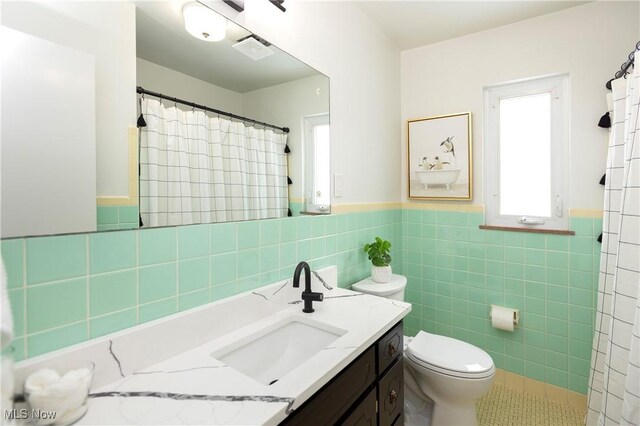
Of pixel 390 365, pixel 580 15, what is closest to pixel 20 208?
pixel 390 365

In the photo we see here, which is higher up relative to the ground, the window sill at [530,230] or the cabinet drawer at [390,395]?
the window sill at [530,230]

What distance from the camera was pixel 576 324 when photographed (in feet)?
6.31

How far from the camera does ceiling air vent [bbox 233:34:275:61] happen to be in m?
1.22

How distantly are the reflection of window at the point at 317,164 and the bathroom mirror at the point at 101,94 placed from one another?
1.42ft

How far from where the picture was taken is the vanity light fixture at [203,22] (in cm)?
104

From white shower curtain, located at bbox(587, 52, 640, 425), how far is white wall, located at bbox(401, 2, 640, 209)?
0.26 metres

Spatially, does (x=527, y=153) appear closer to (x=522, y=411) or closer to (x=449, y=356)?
(x=449, y=356)

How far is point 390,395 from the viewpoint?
48.6 inches

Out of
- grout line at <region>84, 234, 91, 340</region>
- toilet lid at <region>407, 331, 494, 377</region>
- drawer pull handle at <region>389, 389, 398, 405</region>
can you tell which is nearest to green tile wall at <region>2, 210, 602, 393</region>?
grout line at <region>84, 234, 91, 340</region>

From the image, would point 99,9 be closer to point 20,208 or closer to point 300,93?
point 20,208

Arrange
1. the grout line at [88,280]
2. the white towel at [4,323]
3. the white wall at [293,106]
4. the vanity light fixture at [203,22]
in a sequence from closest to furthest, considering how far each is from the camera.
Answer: the white towel at [4,323]
the grout line at [88,280]
the vanity light fixture at [203,22]
the white wall at [293,106]

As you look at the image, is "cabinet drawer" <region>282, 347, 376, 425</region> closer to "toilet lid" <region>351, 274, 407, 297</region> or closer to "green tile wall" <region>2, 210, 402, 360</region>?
"green tile wall" <region>2, 210, 402, 360</region>

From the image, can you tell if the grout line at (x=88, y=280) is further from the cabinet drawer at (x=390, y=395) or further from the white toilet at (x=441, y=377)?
the white toilet at (x=441, y=377)

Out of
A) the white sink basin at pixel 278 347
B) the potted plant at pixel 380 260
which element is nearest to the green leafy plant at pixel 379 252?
the potted plant at pixel 380 260
